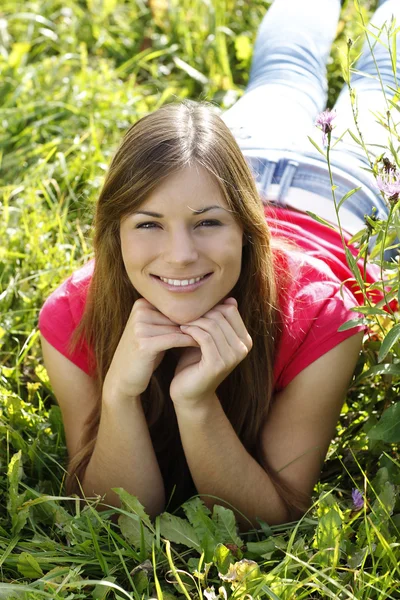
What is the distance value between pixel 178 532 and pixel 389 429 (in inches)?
21.1

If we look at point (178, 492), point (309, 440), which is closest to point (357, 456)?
point (309, 440)

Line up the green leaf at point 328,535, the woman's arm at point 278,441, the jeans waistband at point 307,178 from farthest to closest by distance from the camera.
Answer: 1. the jeans waistband at point 307,178
2. the woman's arm at point 278,441
3. the green leaf at point 328,535

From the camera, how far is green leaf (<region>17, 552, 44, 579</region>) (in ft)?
6.02

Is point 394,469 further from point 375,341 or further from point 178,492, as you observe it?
point 178,492

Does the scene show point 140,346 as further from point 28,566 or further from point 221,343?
point 28,566

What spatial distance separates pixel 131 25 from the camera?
455 cm

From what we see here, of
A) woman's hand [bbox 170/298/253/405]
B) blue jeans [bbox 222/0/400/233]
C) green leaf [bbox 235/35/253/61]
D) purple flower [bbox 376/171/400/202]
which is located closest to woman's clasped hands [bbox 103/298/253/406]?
woman's hand [bbox 170/298/253/405]

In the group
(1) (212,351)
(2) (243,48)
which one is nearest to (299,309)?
(1) (212,351)

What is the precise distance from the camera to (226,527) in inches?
75.8

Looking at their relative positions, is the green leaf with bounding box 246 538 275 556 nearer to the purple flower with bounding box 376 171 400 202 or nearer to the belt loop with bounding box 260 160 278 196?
the purple flower with bounding box 376 171 400 202

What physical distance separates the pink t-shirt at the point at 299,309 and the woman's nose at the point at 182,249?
371 mm

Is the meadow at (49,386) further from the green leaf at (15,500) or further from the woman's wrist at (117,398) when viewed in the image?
the woman's wrist at (117,398)

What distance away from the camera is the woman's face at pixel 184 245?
1855 mm

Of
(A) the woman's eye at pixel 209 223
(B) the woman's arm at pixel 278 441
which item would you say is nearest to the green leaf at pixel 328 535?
(B) the woman's arm at pixel 278 441
